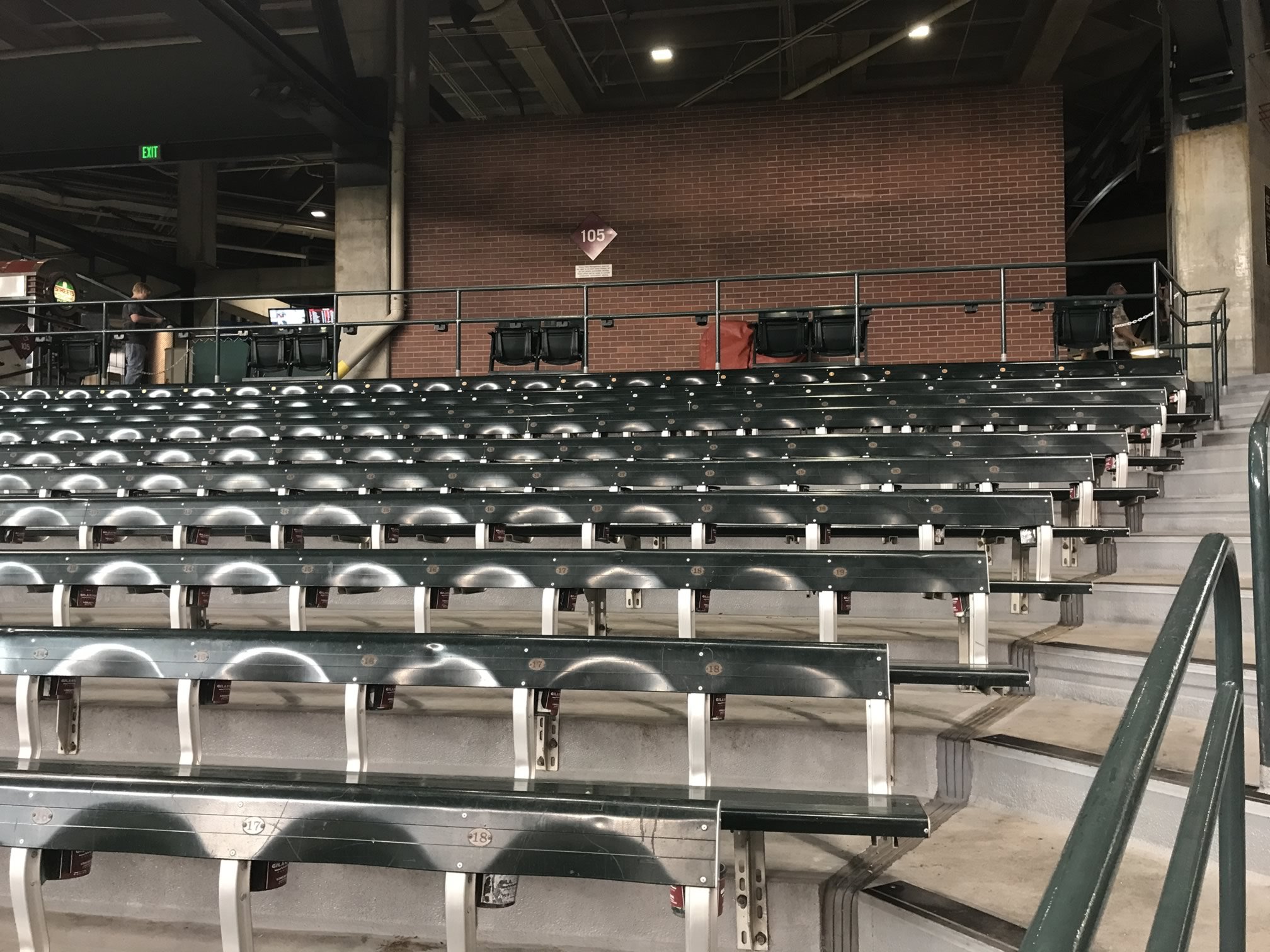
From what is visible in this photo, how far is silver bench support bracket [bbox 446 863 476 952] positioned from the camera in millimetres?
1362

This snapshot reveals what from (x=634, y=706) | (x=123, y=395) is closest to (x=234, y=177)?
(x=123, y=395)

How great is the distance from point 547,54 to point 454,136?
1.50 meters

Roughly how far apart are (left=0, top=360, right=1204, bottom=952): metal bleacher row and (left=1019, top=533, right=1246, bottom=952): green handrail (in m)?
0.44

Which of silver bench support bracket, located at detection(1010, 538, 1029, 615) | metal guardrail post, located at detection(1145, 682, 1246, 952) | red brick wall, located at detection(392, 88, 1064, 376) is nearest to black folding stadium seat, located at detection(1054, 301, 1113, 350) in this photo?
red brick wall, located at detection(392, 88, 1064, 376)

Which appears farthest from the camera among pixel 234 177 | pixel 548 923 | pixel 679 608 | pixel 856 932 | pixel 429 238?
pixel 234 177

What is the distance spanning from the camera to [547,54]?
11.4 meters

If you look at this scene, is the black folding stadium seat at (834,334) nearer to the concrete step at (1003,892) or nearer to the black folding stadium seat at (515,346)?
the black folding stadium seat at (515,346)

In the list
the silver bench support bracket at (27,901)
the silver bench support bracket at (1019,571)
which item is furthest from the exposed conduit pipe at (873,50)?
the silver bench support bracket at (27,901)

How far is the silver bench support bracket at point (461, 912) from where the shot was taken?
→ 1.36 metres

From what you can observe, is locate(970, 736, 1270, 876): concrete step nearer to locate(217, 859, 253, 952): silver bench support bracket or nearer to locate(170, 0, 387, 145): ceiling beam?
locate(217, 859, 253, 952): silver bench support bracket

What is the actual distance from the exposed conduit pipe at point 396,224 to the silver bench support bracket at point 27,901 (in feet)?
31.3

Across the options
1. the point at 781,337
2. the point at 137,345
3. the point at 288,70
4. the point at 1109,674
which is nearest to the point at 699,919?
the point at 1109,674

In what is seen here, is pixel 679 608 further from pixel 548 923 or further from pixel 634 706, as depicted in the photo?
pixel 548 923

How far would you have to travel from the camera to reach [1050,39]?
10109 millimetres
